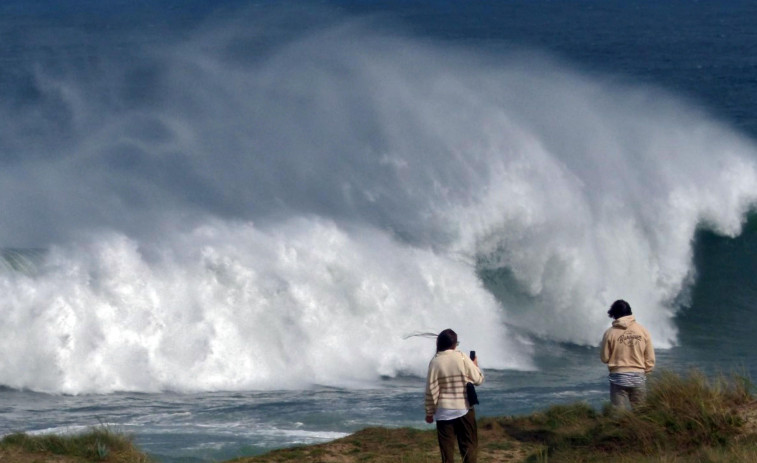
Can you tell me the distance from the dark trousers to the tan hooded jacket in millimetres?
1671

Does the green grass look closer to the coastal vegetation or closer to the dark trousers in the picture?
the coastal vegetation

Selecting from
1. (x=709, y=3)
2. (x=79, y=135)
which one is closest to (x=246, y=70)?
(x=79, y=135)

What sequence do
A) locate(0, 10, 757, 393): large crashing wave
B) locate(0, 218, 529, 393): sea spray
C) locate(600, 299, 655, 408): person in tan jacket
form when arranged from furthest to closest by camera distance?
locate(0, 10, 757, 393): large crashing wave
locate(0, 218, 529, 393): sea spray
locate(600, 299, 655, 408): person in tan jacket

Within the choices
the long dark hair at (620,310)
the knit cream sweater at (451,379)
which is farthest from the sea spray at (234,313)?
the knit cream sweater at (451,379)

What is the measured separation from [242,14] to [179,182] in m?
52.8

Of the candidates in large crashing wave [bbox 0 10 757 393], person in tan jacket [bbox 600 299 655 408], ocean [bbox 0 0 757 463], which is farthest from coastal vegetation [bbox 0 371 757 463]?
large crashing wave [bbox 0 10 757 393]

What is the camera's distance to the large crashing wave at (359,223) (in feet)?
56.1

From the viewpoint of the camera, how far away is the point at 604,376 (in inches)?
638

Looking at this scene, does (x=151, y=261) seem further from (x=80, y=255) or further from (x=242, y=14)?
(x=242, y=14)

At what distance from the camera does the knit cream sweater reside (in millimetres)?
8664

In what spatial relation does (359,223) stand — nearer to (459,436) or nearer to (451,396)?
(459,436)

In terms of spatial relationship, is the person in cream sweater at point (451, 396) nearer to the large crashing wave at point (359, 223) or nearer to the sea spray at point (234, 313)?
the sea spray at point (234, 313)

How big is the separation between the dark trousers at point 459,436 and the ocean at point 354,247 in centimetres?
324

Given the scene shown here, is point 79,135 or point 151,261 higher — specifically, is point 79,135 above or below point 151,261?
above
